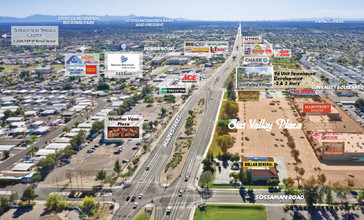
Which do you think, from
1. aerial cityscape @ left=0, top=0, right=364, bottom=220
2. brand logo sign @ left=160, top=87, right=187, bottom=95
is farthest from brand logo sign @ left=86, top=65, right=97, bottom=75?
brand logo sign @ left=160, top=87, right=187, bottom=95

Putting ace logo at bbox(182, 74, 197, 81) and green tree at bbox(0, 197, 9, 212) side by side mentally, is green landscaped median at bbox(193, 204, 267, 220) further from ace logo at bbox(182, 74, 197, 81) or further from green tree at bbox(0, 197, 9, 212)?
ace logo at bbox(182, 74, 197, 81)

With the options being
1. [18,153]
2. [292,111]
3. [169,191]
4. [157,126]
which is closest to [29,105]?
[18,153]

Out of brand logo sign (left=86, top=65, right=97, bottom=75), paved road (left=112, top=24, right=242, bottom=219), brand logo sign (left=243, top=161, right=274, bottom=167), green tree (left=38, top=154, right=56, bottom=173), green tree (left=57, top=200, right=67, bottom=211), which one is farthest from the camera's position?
brand logo sign (left=86, top=65, right=97, bottom=75)

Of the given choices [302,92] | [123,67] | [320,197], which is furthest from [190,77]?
[320,197]

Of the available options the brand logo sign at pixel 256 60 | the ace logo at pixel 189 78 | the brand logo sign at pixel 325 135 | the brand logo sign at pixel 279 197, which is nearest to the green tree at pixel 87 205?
the brand logo sign at pixel 279 197

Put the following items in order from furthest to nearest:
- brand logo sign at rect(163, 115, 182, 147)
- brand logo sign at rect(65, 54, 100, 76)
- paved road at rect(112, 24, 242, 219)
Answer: brand logo sign at rect(65, 54, 100, 76) → brand logo sign at rect(163, 115, 182, 147) → paved road at rect(112, 24, 242, 219)
